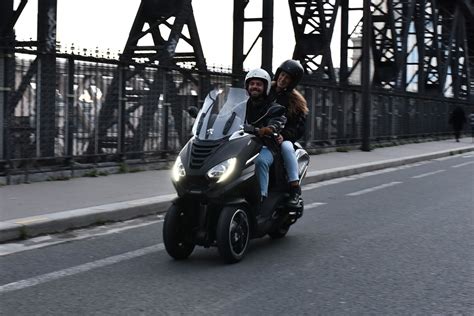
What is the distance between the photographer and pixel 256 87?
6.37 m

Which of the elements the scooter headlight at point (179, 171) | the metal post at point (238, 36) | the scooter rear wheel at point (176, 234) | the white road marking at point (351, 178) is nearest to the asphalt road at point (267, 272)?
the scooter rear wheel at point (176, 234)

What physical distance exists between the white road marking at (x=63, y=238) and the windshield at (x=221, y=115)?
2063 millimetres

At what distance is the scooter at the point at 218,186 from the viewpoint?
226 inches

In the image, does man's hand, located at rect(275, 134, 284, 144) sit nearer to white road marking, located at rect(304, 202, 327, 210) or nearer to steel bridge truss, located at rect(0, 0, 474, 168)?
white road marking, located at rect(304, 202, 327, 210)

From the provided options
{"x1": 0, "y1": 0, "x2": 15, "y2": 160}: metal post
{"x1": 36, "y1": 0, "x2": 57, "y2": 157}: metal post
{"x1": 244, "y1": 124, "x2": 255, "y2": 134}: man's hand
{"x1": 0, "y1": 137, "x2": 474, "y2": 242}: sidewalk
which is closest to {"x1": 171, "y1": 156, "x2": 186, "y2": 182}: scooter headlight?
{"x1": 244, "y1": 124, "x2": 255, "y2": 134}: man's hand

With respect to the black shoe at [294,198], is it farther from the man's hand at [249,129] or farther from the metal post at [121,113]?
the metal post at [121,113]

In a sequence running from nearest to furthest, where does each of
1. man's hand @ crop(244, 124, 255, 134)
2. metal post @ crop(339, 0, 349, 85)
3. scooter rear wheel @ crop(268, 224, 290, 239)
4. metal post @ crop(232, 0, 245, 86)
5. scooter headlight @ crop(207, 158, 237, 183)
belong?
scooter headlight @ crop(207, 158, 237, 183), man's hand @ crop(244, 124, 255, 134), scooter rear wheel @ crop(268, 224, 290, 239), metal post @ crop(232, 0, 245, 86), metal post @ crop(339, 0, 349, 85)

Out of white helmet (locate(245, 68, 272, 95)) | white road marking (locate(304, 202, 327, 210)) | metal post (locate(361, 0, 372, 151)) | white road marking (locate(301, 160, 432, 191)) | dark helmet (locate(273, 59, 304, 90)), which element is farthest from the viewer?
metal post (locate(361, 0, 372, 151))

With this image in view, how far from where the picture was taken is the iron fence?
33.6 feet

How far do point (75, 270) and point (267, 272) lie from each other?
1689 mm

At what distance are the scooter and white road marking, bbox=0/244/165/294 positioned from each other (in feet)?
1.68

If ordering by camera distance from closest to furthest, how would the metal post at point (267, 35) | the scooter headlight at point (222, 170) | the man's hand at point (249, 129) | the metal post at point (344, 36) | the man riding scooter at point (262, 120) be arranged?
the scooter headlight at point (222, 170), the man's hand at point (249, 129), the man riding scooter at point (262, 120), the metal post at point (267, 35), the metal post at point (344, 36)

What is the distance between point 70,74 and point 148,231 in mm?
4507

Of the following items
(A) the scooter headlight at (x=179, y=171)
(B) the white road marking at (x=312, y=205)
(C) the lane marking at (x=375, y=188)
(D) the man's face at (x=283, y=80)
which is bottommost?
(B) the white road marking at (x=312, y=205)
